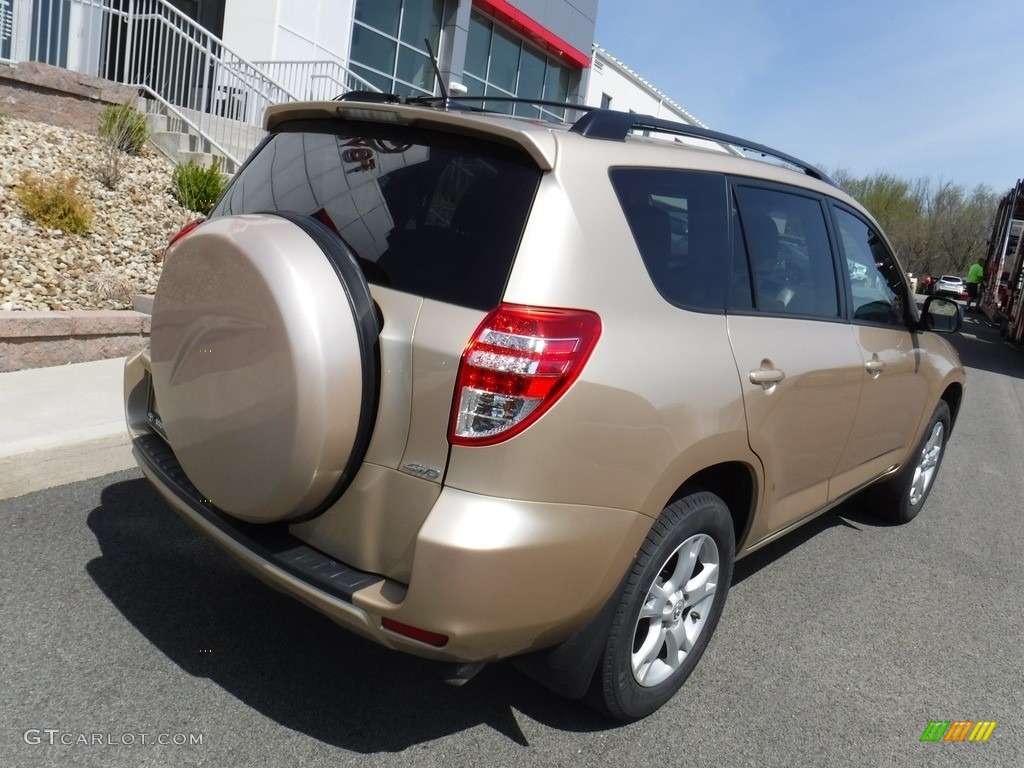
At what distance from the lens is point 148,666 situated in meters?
2.94

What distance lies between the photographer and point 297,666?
3051 millimetres

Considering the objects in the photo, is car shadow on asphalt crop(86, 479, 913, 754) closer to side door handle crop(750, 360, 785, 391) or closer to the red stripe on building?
side door handle crop(750, 360, 785, 391)

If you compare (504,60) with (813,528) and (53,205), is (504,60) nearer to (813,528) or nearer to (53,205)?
(53,205)

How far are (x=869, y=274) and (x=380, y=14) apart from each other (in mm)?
14540

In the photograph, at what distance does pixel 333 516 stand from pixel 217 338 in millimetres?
601

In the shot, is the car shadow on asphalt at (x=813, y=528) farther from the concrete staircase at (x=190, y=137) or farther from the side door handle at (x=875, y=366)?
the concrete staircase at (x=190, y=137)

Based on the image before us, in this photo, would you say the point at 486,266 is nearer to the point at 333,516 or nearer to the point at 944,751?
the point at 333,516

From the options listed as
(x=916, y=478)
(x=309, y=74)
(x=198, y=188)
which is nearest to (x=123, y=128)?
(x=198, y=188)

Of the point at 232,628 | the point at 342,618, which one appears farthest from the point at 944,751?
the point at 232,628

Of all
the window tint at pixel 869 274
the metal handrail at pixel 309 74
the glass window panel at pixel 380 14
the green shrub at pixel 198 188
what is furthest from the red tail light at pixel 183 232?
the glass window panel at pixel 380 14

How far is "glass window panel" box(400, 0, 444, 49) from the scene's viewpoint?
1745cm

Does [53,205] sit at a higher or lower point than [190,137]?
lower

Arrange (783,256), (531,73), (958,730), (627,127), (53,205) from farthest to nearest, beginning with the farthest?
(531,73) → (53,205) → (783,256) → (958,730) → (627,127)

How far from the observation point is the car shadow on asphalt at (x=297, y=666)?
2818 mm
